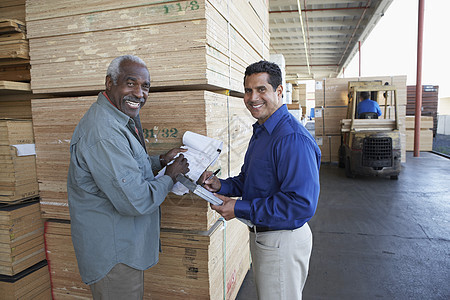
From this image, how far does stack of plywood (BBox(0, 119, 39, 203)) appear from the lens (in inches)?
92.0

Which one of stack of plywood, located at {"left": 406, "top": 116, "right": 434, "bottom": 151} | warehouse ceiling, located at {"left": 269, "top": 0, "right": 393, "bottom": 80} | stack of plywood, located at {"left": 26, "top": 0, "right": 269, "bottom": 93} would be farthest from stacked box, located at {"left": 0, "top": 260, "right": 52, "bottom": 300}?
stack of plywood, located at {"left": 406, "top": 116, "right": 434, "bottom": 151}

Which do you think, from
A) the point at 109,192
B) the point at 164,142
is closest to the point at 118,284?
the point at 109,192

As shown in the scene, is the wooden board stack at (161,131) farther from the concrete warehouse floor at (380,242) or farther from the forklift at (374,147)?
the forklift at (374,147)

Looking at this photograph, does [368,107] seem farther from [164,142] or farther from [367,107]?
[164,142]

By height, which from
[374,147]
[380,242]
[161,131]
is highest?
[161,131]

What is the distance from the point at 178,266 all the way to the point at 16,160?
1468mm

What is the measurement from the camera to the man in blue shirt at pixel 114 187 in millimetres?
1536

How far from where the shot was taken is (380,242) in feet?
14.8

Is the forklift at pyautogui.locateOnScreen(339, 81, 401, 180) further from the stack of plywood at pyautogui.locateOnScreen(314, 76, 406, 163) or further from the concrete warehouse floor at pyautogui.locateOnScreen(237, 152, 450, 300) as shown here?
the stack of plywood at pyautogui.locateOnScreen(314, 76, 406, 163)

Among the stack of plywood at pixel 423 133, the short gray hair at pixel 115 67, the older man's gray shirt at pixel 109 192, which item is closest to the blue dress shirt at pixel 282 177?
the older man's gray shirt at pixel 109 192

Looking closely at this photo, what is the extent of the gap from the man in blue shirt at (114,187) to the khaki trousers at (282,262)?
0.70m

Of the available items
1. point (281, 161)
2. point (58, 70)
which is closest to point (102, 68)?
point (58, 70)

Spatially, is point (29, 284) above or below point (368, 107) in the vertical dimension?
below

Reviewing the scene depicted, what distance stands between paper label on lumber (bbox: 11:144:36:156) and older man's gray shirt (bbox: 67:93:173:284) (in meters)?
0.96
